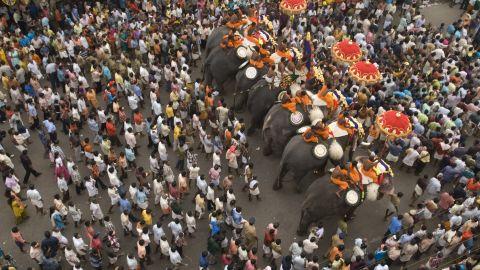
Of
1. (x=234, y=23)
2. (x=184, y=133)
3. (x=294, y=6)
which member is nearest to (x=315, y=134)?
(x=184, y=133)

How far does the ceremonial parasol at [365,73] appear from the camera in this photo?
39.5 feet

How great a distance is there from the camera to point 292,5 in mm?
14586

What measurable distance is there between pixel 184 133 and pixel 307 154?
126 inches

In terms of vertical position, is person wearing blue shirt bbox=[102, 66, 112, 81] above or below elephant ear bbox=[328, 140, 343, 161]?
above

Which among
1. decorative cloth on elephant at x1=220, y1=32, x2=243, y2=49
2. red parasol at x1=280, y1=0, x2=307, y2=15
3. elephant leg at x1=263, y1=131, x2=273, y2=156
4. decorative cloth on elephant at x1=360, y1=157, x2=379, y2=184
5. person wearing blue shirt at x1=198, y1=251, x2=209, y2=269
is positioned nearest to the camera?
person wearing blue shirt at x1=198, y1=251, x2=209, y2=269

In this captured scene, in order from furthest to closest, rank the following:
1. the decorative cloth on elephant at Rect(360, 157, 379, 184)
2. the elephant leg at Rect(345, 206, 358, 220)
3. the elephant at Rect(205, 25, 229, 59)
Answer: the elephant at Rect(205, 25, 229, 59) < the elephant leg at Rect(345, 206, 358, 220) < the decorative cloth on elephant at Rect(360, 157, 379, 184)

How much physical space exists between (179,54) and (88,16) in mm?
3866

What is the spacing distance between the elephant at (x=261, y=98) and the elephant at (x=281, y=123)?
65 cm

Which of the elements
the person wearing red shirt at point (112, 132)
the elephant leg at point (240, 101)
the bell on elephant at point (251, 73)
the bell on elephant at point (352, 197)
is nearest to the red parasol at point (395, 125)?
the bell on elephant at point (352, 197)

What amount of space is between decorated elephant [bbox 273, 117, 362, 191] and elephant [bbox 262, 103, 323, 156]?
1.59ft

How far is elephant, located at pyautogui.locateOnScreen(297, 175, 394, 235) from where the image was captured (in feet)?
32.4

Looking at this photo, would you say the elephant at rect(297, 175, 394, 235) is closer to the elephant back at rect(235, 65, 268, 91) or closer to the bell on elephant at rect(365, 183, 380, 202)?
the bell on elephant at rect(365, 183, 380, 202)

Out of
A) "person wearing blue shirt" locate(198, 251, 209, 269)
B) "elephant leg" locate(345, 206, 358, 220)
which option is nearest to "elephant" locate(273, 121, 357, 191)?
"elephant leg" locate(345, 206, 358, 220)

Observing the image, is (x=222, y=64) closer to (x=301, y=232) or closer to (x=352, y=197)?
(x=301, y=232)
